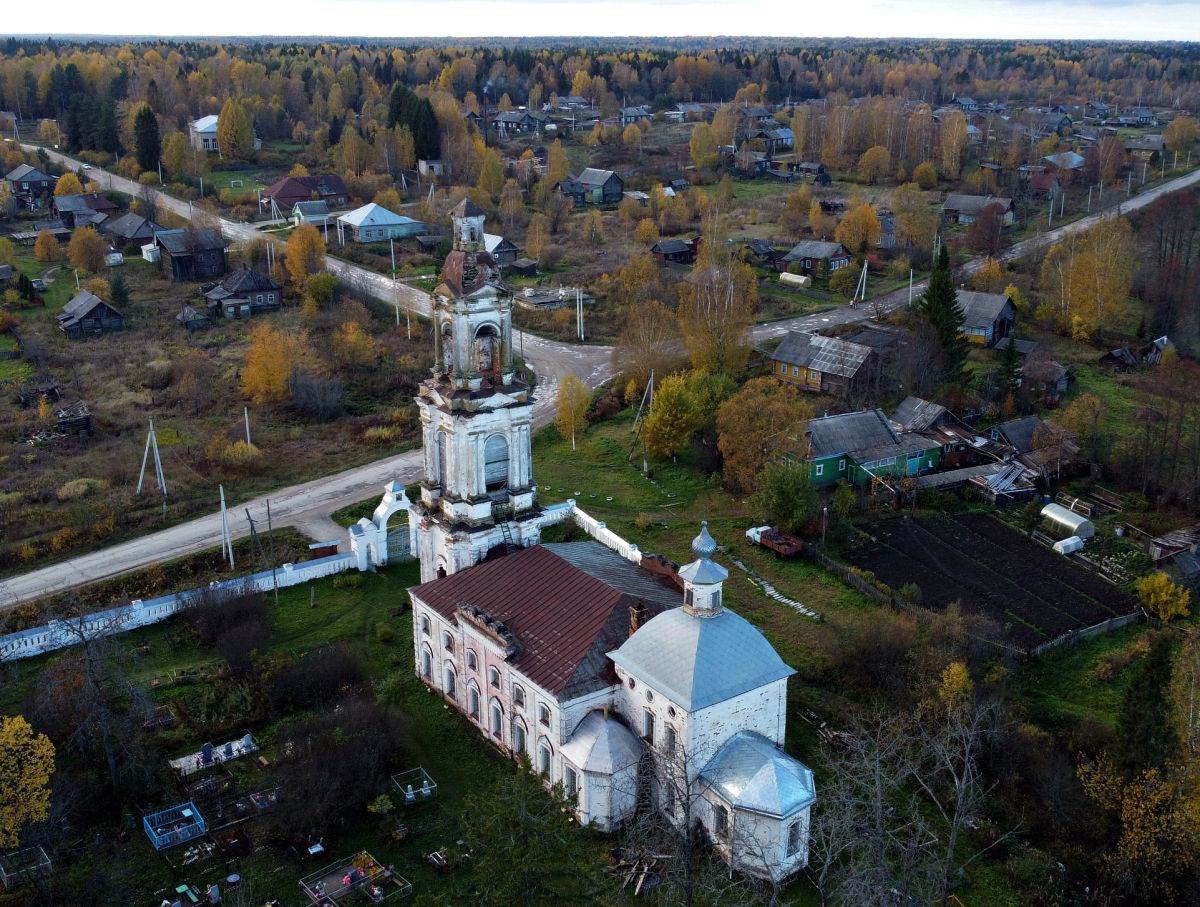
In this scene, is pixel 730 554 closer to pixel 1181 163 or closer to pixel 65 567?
pixel 65 567

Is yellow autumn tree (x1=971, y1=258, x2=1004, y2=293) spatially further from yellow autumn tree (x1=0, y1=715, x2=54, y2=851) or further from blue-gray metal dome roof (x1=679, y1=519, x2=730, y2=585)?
yellow autumn tree (x1=0, y1=715, x2=54, y2=851)

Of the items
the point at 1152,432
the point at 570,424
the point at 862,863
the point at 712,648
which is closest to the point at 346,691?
the point at 712,648

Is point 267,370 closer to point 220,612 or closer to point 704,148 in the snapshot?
point 220,612

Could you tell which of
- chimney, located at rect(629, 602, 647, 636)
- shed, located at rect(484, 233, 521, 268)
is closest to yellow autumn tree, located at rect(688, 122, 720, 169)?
shed, located at rect(484, 233, 521, 268)

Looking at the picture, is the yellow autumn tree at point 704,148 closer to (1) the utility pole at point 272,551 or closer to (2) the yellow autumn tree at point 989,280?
(2) the yellow autumn tree at point 989,280

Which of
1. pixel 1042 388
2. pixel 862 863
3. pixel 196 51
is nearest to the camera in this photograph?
pixel 862 863

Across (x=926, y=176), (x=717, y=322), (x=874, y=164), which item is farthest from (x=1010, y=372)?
(x=874, y=164)
